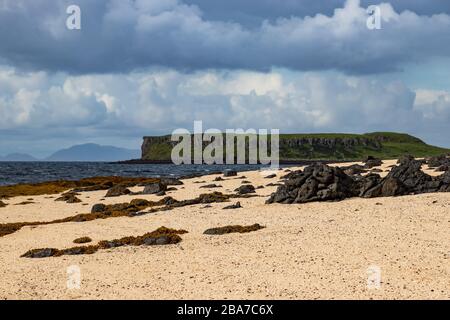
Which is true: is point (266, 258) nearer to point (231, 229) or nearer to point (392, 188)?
point (231, 229)

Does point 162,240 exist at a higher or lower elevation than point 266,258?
lower

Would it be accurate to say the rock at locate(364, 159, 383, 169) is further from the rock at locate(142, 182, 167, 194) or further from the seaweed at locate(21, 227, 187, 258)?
the seaweed at locate(21, 227, 187, 258)

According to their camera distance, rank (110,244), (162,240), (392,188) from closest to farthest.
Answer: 1. (162,240)
2. (110,244)
3. (392,188)

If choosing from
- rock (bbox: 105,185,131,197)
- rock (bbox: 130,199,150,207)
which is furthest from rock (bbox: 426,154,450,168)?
rock (bbox: 105,185,131,197)

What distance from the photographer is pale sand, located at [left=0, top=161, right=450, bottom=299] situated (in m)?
18.6

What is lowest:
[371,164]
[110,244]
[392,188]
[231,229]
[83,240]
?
[83,240]

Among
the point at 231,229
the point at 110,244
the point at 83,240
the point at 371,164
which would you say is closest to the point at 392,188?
the point at 231,229

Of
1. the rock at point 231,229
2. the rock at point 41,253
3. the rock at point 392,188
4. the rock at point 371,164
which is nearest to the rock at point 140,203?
the rock at point 231,229

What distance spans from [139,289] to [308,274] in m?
6.80

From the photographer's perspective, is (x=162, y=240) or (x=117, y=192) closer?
(x=162, y=240)

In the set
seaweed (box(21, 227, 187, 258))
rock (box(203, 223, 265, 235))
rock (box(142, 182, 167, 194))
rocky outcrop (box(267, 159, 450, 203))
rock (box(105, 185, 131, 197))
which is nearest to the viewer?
seaweed (box(21, 227, 187, 258))

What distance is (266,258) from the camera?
23172 millimetres

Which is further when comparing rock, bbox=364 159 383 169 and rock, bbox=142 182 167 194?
rock, bbox=364 159 383 169

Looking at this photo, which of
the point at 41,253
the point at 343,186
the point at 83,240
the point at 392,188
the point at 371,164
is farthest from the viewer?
the point at 371,164
